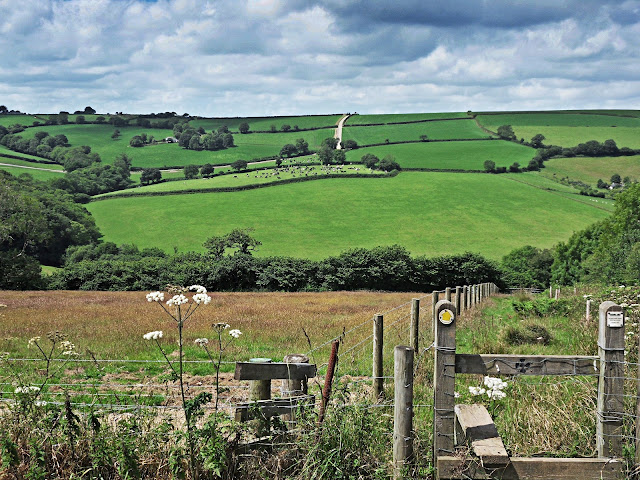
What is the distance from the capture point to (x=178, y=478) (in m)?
5.41

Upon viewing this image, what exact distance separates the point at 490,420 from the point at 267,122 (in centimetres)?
17801

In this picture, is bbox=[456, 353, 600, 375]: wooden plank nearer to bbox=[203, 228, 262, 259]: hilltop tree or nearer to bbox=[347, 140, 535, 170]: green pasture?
bbox=[203, 228, 262, 259]: hilltop tree

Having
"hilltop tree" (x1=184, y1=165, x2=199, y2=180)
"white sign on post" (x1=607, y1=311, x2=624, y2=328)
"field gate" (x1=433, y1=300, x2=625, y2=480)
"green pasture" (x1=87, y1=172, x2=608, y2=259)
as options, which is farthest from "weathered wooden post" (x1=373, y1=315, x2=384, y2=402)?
"hilltop tree" (x1=184, y1=165, x2=199, y2=180)

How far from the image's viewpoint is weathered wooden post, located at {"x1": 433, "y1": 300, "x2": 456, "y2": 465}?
5.20m

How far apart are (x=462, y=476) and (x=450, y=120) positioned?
172m

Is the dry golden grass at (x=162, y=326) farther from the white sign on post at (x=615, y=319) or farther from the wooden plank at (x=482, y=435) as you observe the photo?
the white sign on post at (x=615, y=319)

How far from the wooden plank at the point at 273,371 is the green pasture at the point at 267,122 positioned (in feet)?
546

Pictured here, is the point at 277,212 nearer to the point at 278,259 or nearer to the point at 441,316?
the point at 278,259

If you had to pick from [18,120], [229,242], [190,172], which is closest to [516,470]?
[229,242]

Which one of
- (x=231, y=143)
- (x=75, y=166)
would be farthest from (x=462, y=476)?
(x=231, y=143)

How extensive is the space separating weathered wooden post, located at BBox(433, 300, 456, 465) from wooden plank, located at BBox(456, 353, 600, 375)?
0.51 ft

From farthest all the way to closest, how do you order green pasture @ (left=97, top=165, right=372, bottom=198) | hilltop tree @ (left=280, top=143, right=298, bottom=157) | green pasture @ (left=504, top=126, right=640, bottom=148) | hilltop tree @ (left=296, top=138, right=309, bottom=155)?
hilltop tree @ (left=296, top=138, right=309, bottom=155) → hilltop tree @ (left=280, top=143, right=298, bottom=157) → green pasture @ (left=504, top=126, right=640, bottom=148) → green pasture @ (left=97, top=165, right=372, bottom=198)

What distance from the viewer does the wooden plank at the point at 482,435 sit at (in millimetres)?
5113

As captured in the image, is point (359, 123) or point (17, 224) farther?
point (359, 123)
